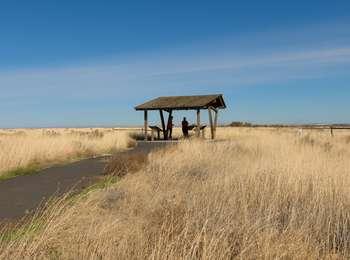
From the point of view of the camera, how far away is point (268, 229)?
6645mm

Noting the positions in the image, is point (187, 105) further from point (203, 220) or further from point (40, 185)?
point (203, 220)

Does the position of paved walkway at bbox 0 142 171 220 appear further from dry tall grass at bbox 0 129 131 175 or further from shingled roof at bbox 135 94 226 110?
shingled roof at bbox 135 94 226 110

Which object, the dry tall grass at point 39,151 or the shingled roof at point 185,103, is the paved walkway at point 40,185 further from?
the shingled roof at point 185,103

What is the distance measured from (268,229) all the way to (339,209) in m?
2.42

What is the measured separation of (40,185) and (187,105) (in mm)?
23803

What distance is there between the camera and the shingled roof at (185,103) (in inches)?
1384

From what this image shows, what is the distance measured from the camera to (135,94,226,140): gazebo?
3516 cm

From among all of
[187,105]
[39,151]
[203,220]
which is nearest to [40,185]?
[203,220]

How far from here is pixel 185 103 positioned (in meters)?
36.1

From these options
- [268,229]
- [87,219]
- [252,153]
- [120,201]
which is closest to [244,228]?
[268,229]

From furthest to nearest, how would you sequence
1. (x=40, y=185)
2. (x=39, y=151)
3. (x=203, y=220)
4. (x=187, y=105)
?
(x=187, y=105), (x=39, y=151), (x=40, y=185), (x=203, y=220)

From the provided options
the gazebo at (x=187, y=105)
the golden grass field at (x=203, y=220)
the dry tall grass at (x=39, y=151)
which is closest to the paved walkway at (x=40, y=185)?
the golden grass field at (x=203, y=220)

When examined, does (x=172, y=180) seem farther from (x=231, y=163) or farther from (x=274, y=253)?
(x=274, y=253)

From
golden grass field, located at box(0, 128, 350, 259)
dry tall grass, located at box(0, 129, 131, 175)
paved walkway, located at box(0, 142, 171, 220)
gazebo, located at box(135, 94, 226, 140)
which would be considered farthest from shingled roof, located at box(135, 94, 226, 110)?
golden grass field, located at box(0, 128, 350, 259)
